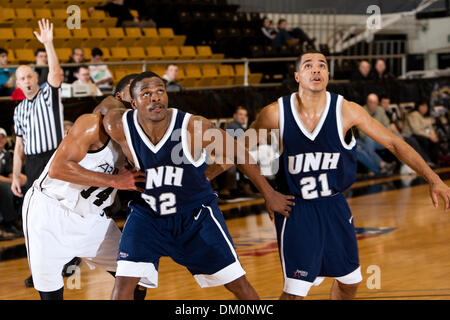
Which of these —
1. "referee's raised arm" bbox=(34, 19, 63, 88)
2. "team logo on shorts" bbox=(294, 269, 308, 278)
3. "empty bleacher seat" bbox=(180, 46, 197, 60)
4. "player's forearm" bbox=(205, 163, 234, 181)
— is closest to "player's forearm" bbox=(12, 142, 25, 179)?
"referee's raised arm" bbox=(34, 19, 63, 88)

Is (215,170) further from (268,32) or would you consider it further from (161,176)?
(268,32)

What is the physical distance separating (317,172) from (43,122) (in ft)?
9.91

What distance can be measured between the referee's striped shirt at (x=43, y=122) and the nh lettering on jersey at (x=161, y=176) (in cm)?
271

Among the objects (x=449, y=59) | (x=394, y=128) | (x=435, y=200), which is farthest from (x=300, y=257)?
(x=449, y=59)

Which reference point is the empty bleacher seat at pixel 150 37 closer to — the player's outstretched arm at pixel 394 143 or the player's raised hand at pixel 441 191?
the player's outstretched arm at pixel 394 143

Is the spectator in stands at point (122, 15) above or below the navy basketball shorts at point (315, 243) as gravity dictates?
above

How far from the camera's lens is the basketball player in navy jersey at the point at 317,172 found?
14.7 feet

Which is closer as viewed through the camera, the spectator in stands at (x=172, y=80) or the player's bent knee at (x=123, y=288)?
the player's bent knee at (x=123, y=288)

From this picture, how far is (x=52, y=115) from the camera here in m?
6.80

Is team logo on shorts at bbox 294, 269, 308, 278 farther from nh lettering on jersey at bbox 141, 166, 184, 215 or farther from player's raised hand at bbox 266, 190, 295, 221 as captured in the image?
nh lettering on jersey at bbox 141, 166, 184, 215

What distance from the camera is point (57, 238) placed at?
4773 millimetres

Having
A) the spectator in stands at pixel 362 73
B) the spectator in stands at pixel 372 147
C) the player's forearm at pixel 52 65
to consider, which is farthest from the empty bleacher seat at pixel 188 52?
the player's forearm at pixel 52 65

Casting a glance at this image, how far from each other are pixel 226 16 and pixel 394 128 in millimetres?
5060

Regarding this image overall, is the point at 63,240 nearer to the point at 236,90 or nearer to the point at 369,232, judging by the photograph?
the point at 369,232
